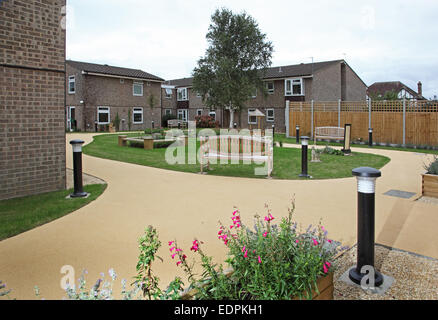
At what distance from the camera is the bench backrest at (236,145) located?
8.75 metres

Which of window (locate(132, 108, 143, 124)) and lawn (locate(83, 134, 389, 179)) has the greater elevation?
window (locate(132, 108, 143, 124))

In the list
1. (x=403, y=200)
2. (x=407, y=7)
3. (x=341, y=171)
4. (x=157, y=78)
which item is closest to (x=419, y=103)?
(x=407, y=7)

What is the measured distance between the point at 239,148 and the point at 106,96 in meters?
26.7

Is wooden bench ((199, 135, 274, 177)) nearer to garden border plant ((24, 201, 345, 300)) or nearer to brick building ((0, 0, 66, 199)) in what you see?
brick building ((0, 0, 66, 199))

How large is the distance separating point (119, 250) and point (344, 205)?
153 inches

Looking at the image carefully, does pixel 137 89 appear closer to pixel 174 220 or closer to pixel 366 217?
pixel 174 220

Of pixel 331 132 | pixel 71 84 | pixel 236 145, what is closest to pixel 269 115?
pixel 331 132

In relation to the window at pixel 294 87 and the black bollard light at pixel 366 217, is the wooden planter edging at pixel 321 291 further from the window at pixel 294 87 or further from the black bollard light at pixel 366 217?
the window at pixel 294 87

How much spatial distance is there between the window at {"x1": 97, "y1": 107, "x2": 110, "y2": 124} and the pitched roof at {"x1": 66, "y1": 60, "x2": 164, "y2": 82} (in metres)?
3.31

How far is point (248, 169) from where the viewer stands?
9914 mm

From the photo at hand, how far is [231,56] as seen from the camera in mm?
33531

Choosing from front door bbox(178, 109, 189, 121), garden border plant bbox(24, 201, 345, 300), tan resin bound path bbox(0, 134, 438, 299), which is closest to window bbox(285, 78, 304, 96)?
front door bbox(178, 109, 189, 121)

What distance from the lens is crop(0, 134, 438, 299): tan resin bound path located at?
3529mm
